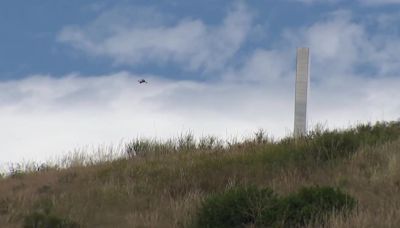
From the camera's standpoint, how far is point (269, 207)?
9.45 meters

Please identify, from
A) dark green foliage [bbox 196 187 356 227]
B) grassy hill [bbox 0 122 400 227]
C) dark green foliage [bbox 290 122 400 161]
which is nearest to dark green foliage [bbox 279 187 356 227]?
dark green foliage [bbox 196 187 356 227]

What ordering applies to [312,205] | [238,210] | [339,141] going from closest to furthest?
[312,205]
[238,210]
[339,141]

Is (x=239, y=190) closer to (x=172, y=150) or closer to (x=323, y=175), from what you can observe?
(x=323, y=175)

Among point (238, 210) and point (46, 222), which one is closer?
point (238, 210)

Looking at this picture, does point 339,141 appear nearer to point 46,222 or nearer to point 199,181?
point 199,181

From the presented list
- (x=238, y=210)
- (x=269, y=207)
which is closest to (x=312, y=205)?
(x=269, y=207)

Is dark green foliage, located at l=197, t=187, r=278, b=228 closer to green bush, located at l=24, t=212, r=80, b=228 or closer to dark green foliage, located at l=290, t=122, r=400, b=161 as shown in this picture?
green bush, located at l=24, t=212, r=80, b=228

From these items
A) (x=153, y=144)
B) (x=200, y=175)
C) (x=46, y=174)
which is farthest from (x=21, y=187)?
(x=153, y=144)

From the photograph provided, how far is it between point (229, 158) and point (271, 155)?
2.81 feet

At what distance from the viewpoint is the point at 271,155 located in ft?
43.8

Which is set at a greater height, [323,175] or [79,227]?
[323,175]

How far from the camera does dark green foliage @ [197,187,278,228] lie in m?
9.45

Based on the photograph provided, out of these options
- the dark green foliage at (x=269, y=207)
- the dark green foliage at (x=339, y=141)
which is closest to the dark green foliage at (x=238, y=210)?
the dark green foliage at (x=269, y=207)

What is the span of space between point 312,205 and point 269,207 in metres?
0.60
